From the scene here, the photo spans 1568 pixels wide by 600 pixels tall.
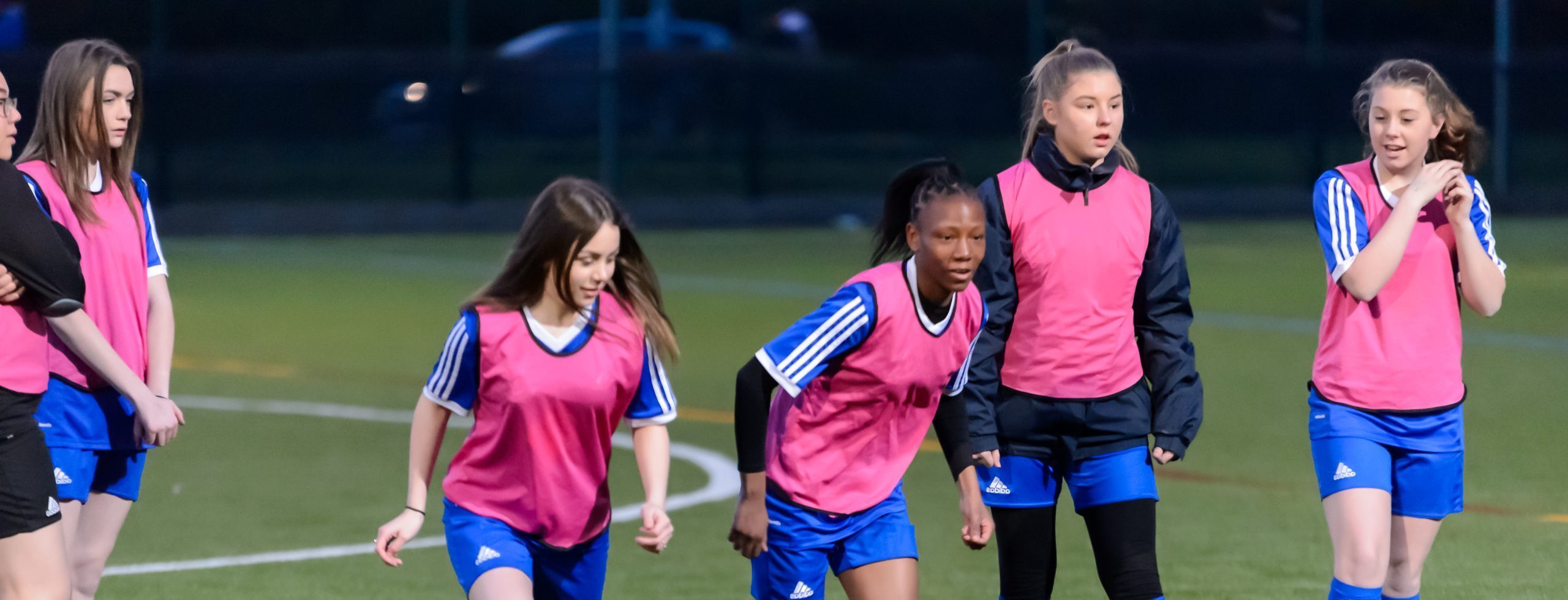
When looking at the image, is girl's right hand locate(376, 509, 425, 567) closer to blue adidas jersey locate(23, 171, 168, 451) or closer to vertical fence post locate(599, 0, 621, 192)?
blue adidas jersey locate(23, 171, 168, 451)

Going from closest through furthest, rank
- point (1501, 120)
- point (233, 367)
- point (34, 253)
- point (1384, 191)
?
point (34, 253) → point (1384, 191) → point (233, 367) → point (1501, 120)

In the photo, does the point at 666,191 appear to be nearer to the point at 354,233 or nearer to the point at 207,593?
the point at 354,233

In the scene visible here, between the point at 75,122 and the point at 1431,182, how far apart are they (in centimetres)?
321

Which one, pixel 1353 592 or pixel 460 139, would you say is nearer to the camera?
pixel 1353 592

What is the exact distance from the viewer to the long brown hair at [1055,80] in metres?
5.22

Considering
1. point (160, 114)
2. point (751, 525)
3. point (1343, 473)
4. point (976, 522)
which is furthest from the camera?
point (160, 114)

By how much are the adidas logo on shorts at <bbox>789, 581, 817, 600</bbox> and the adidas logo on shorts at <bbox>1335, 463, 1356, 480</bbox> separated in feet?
4.42

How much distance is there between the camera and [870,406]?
16.3 feet

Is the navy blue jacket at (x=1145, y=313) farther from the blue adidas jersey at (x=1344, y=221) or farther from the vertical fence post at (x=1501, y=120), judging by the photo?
the vertical fence post at (x=1501, y=120)

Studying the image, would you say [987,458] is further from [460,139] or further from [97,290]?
[460,139]

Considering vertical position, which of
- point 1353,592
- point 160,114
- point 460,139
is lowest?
point 460,139

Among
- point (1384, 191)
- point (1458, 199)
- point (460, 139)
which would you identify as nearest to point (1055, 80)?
point (1384, 191)

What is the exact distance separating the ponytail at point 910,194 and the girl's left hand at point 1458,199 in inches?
47.3

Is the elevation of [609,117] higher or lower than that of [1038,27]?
lower
